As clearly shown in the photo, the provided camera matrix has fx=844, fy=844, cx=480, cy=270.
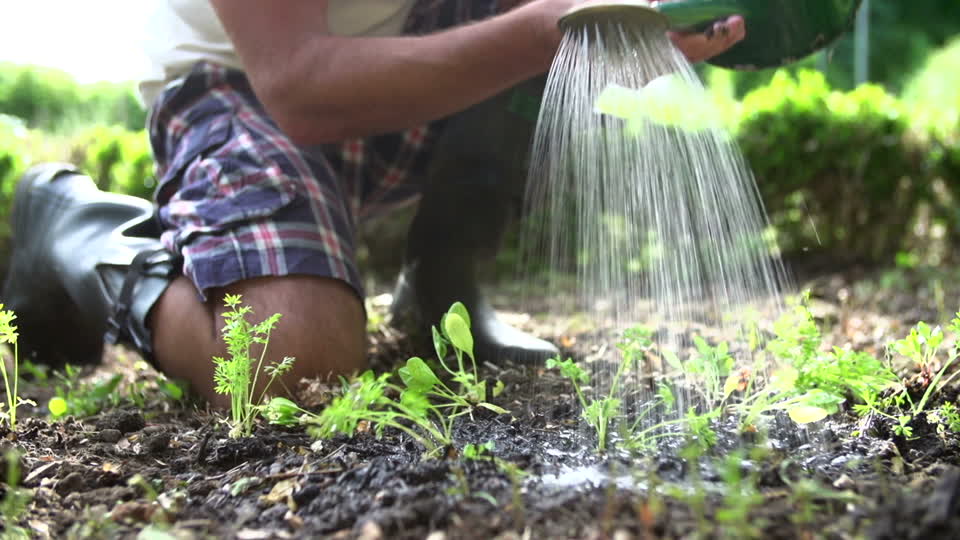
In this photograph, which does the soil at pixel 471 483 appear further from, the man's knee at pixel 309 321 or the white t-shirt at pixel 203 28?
the white t-shirt at pixel 203 28

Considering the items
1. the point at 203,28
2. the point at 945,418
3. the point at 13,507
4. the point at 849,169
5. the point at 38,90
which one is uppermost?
the point at 38,90

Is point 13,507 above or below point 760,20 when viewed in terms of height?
below

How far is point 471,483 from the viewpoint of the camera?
1216 millimetres

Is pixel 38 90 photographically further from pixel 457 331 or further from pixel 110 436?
pixel 457 331

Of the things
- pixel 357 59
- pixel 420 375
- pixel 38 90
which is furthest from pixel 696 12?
pixel 38 90

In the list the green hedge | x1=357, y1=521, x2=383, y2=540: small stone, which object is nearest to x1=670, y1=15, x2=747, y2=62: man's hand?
x1=357, y1=521, x2=383, y2=540: small stone

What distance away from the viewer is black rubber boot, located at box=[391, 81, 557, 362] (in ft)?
8.03

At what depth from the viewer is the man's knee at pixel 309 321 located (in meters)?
1.82

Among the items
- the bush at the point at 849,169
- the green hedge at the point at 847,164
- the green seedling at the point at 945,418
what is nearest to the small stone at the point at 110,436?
the green seedling at the point at 945,418

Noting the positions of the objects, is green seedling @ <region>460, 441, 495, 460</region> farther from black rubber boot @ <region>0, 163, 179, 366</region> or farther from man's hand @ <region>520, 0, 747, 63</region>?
black rubber boot @ <region>0, 163, 179, 366</region>

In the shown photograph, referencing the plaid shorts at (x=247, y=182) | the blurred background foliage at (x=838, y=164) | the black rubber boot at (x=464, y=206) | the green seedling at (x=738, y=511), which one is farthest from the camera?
the blurred background foliage at (x=838, y=164)

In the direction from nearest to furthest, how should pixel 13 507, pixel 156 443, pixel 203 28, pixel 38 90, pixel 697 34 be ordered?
pixel 13 507, pixel 156 443, pixel 697 34, pixel 203 28, pixel 38 90

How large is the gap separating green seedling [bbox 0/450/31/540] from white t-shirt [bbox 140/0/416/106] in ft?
4.44

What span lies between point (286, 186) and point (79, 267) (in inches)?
21.9
